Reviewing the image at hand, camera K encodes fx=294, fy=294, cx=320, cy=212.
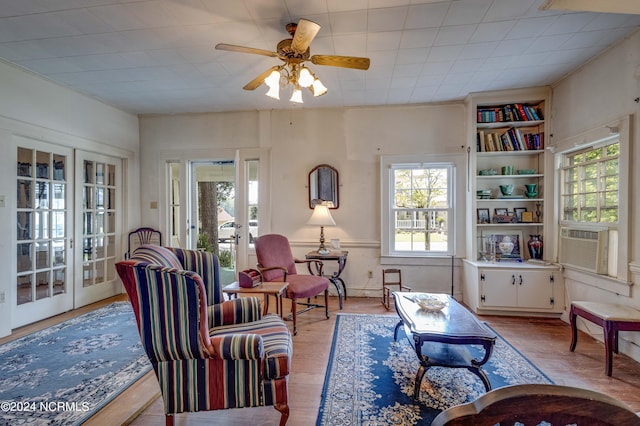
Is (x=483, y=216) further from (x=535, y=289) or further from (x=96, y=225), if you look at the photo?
(x=96, y=225)

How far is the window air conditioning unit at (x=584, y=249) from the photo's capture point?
2760 mm

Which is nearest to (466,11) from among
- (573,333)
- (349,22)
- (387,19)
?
(387,19)

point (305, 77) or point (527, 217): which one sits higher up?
point (305, 77)

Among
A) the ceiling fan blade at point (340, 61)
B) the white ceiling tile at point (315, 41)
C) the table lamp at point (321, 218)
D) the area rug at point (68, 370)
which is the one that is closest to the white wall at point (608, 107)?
the white ceiling tile at point (315, 41)

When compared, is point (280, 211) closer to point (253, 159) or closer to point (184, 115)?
point (253, 159)

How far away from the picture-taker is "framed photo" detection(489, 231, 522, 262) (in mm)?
3689

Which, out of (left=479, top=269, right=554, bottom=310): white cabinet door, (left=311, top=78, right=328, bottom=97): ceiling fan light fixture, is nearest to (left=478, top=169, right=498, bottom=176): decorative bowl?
(left=479, top=269, right=554, bottom=310): white cabinet door

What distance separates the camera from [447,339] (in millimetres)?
1867

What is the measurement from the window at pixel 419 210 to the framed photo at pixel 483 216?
0.34 meters

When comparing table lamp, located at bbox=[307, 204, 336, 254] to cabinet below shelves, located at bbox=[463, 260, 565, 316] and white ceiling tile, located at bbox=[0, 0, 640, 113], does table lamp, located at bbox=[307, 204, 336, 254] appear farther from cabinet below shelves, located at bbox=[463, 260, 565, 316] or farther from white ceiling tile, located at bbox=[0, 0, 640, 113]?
cabinet below shelves, located at bbox=[463, 260, 565, 316]

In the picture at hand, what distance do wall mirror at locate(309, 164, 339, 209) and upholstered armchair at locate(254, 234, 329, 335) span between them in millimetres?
895

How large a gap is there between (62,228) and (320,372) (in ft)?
11.7

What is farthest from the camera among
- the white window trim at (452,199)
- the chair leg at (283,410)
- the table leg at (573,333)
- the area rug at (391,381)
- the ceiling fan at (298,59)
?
the white window trim at (452,199)

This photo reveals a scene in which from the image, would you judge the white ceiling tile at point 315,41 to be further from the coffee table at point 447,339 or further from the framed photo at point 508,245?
the coffee table at point 447,339
